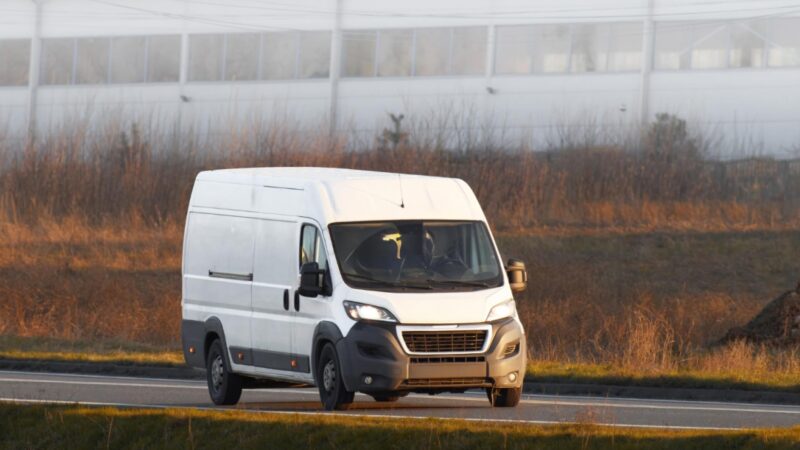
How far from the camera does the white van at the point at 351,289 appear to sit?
16.5 metres

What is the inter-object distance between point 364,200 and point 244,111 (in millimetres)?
42981

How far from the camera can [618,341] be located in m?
29.7

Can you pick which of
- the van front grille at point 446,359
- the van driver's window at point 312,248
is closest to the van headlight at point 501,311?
the van front grille at point 446,359

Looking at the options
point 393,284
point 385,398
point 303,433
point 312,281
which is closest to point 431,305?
point 393,284

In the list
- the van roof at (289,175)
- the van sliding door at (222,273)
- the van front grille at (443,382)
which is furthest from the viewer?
the van sliding door at (222,273)

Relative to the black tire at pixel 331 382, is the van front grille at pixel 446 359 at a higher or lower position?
higher

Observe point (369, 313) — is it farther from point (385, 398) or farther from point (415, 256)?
point (385, 398)

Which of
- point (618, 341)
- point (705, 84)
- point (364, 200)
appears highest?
point (705, 84)

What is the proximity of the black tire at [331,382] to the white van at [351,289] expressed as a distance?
0.05ft

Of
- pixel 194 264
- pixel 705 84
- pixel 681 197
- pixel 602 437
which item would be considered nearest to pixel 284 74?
pixel 705 84

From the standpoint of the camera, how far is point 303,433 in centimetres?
1452

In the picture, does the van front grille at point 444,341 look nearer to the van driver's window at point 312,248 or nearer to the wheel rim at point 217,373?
the van driver's window at point 312,248

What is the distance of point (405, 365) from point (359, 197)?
83.0 inches

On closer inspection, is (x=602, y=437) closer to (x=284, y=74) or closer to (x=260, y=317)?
(x=260, y=317)
